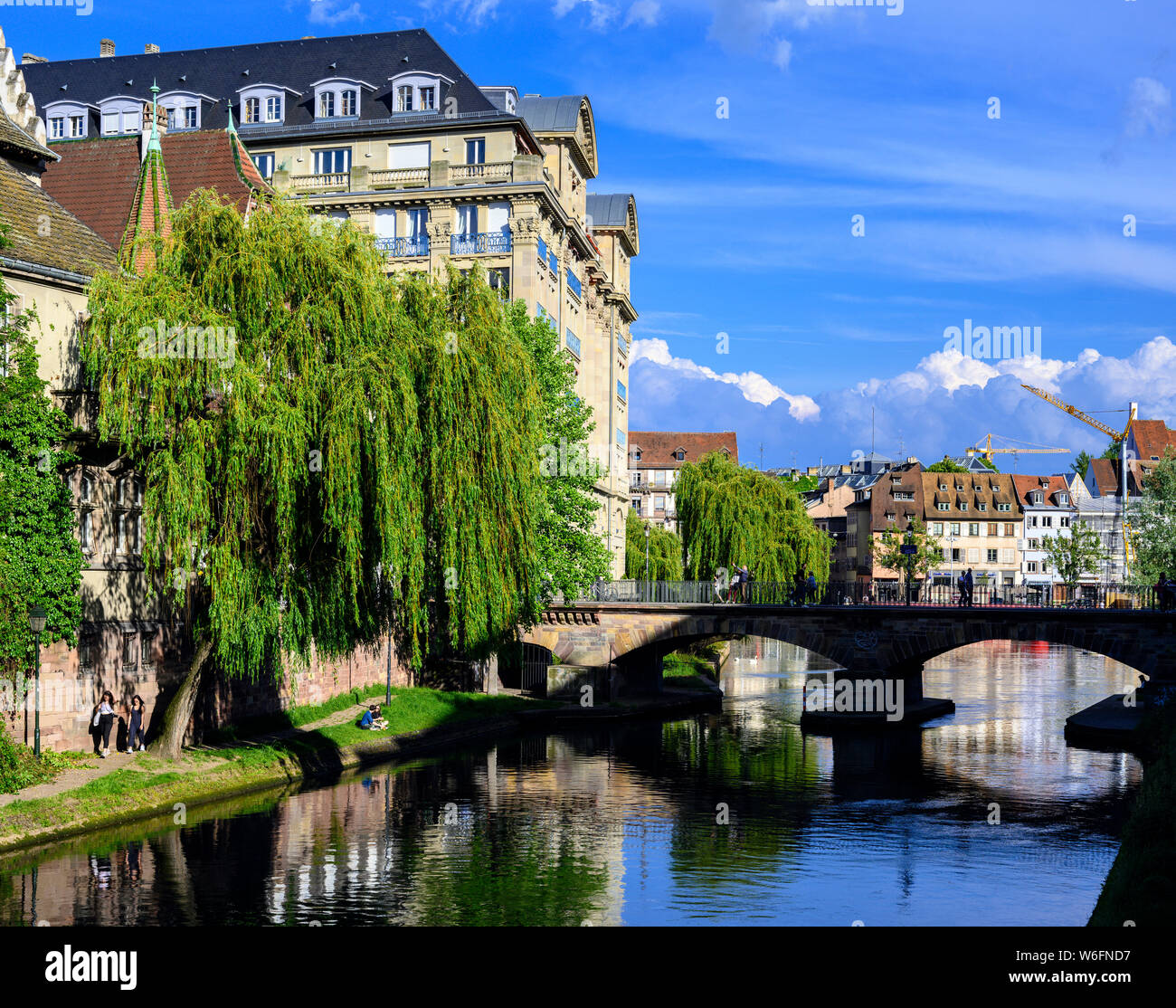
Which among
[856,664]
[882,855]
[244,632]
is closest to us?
[882,855]

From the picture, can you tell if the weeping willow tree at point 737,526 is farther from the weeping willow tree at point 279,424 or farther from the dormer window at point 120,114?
the weeping willow tree at point 279,424

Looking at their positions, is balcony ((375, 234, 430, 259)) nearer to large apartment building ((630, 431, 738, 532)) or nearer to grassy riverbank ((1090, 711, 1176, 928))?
grassy riverbank ((1090, 711, 1176, 928))

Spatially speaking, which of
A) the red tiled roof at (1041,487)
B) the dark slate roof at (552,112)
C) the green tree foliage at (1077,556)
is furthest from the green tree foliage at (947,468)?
the dark slate roof at (552,112)

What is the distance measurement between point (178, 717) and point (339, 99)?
3975cm

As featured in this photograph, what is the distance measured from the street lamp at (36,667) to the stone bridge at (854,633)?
28.2 metres

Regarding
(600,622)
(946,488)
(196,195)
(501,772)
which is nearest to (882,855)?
(501,772)

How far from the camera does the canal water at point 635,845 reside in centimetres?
2308

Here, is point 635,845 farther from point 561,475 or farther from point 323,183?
point 323,183

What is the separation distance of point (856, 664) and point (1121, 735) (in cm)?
1038

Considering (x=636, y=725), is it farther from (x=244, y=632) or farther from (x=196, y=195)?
(x=196, y=195)

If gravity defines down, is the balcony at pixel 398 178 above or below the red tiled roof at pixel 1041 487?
above

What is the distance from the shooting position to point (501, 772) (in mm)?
39688

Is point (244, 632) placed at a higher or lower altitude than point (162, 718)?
higher

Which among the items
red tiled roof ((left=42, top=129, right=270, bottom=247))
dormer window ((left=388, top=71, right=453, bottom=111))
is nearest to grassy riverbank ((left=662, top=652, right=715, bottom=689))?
dormer window ((left=388, top=71, right=453, bottom=111))
